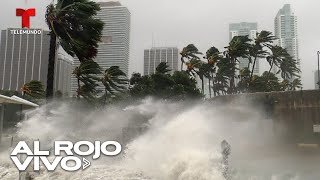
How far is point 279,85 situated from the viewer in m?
74.9

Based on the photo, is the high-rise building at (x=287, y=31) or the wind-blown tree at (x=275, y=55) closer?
the wind-blown tree at (x=275, y=55)

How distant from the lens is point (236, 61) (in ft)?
198

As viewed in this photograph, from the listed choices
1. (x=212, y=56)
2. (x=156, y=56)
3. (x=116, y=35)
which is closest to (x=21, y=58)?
(x=116, y=35)

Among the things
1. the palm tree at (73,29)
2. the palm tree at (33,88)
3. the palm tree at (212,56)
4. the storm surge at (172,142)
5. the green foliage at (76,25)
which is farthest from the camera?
the palm tree at (212,56)

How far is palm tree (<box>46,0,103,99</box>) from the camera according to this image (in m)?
19.9

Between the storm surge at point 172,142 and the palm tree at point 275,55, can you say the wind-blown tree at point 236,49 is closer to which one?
the palm tree at point 275,55

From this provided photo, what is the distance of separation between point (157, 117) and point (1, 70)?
7447cm

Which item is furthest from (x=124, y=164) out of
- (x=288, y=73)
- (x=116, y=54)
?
(x=116, y=54)

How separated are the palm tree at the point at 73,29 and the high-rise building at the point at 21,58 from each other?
68746 millimetres

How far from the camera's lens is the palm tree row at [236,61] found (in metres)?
57.5

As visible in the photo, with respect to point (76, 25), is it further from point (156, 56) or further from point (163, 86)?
point (156, 56)

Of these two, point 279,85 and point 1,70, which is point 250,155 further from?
point 1,70

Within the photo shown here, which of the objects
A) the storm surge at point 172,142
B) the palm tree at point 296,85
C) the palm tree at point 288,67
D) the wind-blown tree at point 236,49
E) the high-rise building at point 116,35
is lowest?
the storm surge at point 172,142

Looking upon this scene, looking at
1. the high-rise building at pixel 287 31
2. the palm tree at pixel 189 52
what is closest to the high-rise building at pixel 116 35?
the palm tree at pixel 189 52
